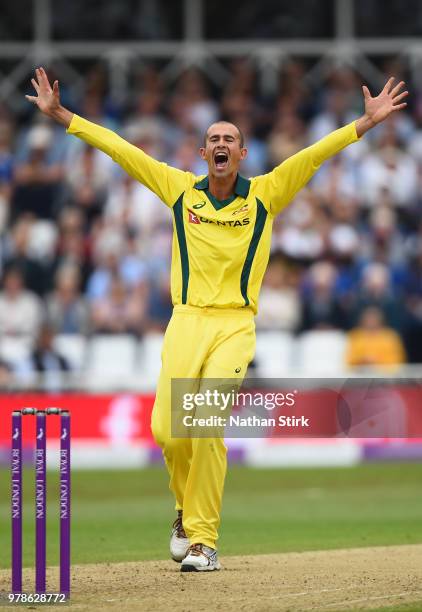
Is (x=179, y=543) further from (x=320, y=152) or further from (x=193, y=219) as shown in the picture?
(x=320, y=152)

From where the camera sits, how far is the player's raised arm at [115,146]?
842 cm

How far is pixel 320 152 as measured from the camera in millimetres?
8547

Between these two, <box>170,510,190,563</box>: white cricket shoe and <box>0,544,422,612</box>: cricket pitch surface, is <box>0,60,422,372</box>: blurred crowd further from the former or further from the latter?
<box>170,510,190,563</box>: white cricket shoe

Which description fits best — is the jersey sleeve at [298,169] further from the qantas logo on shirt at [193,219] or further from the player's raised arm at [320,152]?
the qantas logo on shirt at [193,219]

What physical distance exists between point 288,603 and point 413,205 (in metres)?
13.1

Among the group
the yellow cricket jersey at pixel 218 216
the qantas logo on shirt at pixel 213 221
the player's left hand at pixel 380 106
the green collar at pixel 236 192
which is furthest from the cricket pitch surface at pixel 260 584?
the player's left hand at pixel 380 106

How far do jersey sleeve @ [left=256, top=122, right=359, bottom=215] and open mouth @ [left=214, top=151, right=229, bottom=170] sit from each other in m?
0.28

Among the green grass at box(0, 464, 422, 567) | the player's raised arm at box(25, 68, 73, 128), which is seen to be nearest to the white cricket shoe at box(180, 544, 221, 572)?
the green grass at box(0, 464, 422, 567)

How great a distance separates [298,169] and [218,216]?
0.53 m

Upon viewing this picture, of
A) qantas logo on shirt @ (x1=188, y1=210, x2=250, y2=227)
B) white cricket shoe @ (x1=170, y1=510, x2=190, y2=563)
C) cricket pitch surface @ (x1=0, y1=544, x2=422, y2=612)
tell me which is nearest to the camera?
cricket pitch surface @ (x1=0, y1=544, x2=422, y2=612)

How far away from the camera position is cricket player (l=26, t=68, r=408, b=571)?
853cm

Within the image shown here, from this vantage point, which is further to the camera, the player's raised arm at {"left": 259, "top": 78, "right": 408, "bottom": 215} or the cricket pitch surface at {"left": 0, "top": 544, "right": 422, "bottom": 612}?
the player's raised arm at {"left": 259, "top": 78, "right": 408, "bottom": 215}

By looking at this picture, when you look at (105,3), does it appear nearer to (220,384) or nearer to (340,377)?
(340,377)

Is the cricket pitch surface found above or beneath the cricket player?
beneath
